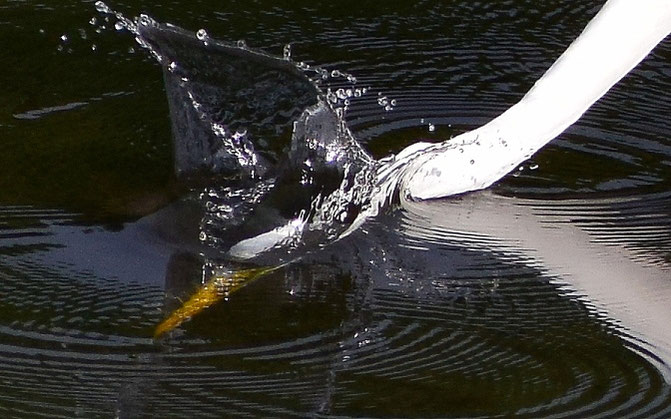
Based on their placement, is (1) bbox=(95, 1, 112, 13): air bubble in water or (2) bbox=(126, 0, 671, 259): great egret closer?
(2) bbox=(126, 0, 671, 259): great egret

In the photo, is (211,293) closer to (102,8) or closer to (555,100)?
(555,100)

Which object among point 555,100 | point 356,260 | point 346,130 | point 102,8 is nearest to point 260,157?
point 346,130

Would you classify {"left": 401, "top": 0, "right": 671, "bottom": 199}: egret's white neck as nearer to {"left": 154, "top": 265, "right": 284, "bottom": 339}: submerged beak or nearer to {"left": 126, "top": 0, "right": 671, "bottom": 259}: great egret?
{"left": 126, "top": 0, "right": 671, "bottom": 259}: great egret


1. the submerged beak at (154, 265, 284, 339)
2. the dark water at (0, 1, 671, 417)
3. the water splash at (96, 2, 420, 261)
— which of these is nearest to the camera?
the dark water at (0, 1, 671, 417)

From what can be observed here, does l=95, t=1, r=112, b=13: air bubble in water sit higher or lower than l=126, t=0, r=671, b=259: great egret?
higher

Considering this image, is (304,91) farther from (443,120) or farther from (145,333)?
(145,333)

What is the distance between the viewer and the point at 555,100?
2.33m

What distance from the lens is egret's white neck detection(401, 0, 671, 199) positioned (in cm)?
232

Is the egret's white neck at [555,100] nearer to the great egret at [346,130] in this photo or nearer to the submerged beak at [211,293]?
the great egret at [346,130]

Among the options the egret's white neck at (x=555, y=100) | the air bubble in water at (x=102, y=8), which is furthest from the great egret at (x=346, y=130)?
the air bubble in water at (x=102, y=8)

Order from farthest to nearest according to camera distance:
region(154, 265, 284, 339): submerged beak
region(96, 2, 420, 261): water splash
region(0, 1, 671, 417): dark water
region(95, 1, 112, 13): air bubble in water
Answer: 1. region(95, 1, 112, 13): air bubble in water
2. region(96, 2, 420, 261): water splash
3. region(154, 265, 284, 339): submerged beak
4. region(0, 1, 671, 417): dark water

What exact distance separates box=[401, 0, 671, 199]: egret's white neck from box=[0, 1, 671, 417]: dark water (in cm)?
10

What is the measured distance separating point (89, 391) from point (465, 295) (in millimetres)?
622

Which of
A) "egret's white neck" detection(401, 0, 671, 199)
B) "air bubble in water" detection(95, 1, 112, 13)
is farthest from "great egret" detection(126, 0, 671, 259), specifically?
"air bubble in water" detection(95, 1, 112, 13)
